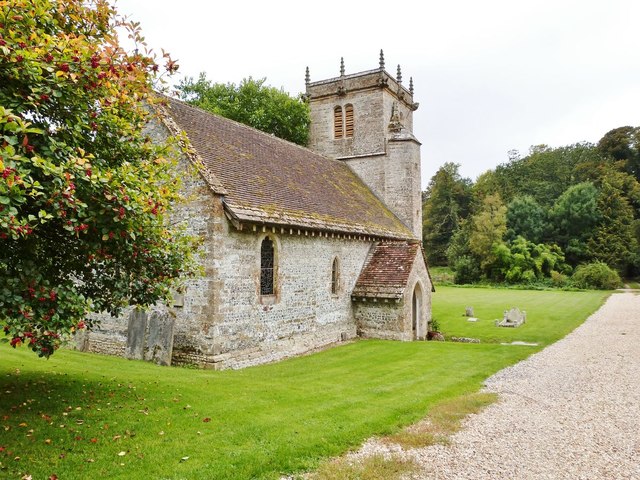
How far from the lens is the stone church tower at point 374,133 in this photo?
2523cm

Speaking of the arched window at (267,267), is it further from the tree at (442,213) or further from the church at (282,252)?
the tree at (442,213)

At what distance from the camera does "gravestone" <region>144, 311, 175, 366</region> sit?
40.8 ft

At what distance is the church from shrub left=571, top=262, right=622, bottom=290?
31828 mm

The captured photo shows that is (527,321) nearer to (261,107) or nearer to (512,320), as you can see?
(512,320)

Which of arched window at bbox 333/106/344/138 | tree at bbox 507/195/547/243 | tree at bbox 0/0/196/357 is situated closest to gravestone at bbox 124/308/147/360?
tree at bbox 0/0/196/357

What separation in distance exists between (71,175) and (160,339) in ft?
26.5

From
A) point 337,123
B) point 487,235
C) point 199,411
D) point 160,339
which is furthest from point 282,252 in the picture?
point 487,235

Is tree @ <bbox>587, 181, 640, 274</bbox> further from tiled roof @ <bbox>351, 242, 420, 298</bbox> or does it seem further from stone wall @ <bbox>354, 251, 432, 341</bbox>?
tiled roof @ <bbox>351, 242, 420, 298</bbox>

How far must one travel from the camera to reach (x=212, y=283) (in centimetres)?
1203

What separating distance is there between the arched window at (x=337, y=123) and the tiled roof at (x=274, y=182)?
14.6 feet

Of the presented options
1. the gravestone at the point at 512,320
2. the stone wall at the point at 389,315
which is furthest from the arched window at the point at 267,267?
the gravestone at the point at 512,320

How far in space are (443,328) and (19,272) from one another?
20.2 meters

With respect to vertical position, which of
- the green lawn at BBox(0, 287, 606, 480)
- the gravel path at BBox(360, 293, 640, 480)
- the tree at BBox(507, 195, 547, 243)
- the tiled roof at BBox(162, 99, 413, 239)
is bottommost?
the gravel path at BBox(360, 293, 640, 480)

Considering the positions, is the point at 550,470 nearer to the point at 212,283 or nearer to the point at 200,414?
the point at 200,414
